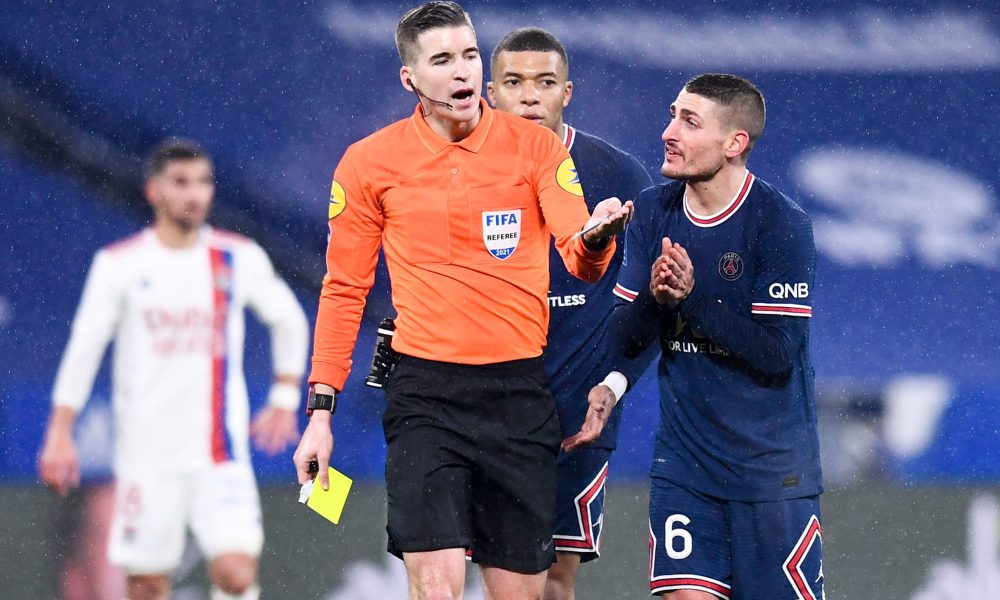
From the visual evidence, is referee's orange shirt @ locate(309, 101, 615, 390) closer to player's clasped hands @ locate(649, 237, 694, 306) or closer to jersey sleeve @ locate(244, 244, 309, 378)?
player's clasped hands @ locate(649, 237, 694, 306)

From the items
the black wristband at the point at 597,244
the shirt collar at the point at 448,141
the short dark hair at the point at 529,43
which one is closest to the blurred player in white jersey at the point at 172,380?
the short dark hair at the point at 529,43

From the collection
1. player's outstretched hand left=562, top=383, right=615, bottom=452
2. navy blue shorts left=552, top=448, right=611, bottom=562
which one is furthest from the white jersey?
player's outstretched hand left=562, top=383, right=615, bottom=452

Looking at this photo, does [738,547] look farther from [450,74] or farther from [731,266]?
[450,74]

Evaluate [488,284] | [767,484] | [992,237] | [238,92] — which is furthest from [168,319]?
[992,237]

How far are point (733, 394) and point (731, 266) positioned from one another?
0.34 m

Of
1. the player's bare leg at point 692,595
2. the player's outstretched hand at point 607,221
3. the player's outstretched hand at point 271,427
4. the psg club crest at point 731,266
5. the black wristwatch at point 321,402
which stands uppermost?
the psg club crest at point 731,266

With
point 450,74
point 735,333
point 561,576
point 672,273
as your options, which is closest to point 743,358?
point 735,333

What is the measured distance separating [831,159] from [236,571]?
2759 millimetres

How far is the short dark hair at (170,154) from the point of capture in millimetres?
5250

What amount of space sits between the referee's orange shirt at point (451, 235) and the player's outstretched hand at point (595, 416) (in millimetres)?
334

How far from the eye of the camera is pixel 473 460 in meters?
3.42

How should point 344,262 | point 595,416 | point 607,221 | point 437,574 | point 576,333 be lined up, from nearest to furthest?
point 607,221 < point 437,574 < point 344,262 < point 595,416 < point 576,333

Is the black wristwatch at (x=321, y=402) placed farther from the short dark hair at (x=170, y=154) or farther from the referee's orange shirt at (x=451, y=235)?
the short dark hair at (x=170, y=154)

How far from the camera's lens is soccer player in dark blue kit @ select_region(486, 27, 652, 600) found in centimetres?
426
